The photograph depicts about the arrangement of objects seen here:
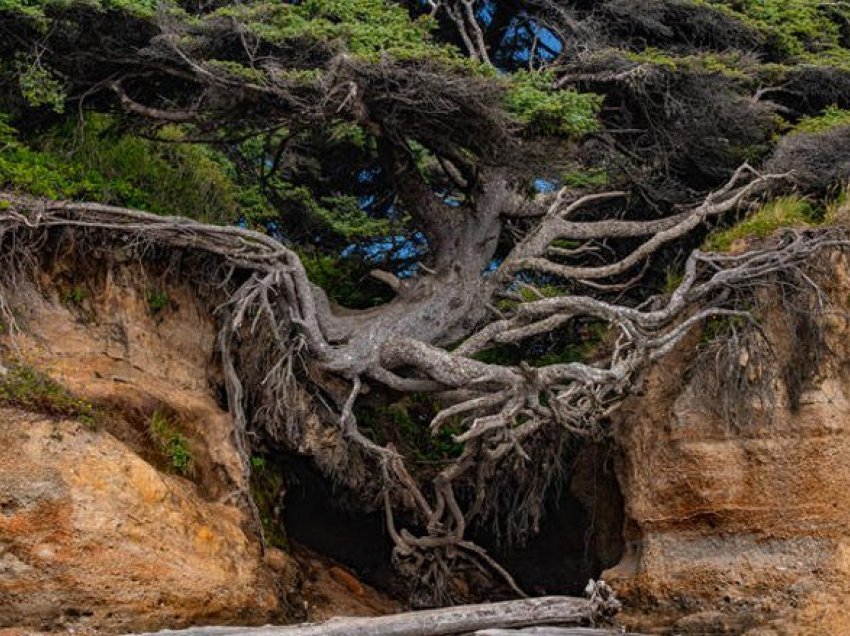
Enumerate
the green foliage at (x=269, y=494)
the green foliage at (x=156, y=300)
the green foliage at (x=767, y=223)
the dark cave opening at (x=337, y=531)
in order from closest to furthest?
the green foliage at (x=767, y=223) → the green foliage at (x=156, y=300) → the green foliage at (x=269, y=494) → the dark cave opening at (x=337, y=531)

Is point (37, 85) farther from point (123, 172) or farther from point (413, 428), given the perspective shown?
point (413, 428)

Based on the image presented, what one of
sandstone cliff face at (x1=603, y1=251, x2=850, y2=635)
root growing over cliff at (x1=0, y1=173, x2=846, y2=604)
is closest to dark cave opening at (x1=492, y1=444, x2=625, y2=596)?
root growing over cliff at (x1=0, y1=173, x2=846, y2=604)

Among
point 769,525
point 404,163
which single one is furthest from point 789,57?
point 769,525

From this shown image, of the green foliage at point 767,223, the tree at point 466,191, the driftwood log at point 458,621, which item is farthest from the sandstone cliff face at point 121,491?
the green foliage at point 767,223

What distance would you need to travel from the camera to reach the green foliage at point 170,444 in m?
10.3

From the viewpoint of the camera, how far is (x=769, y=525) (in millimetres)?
9898

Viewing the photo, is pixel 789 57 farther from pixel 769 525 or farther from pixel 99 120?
pixel 99 120

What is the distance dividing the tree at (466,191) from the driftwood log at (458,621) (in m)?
1.41

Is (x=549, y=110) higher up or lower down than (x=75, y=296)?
higher up

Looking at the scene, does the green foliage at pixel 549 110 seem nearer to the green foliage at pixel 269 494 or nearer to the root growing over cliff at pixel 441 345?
the root growing over cliff at pixel 441 345

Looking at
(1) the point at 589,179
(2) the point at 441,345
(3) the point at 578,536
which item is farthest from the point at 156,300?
(3) the point at 578,536

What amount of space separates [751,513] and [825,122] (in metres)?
5.05

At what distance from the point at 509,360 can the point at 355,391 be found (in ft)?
10.2

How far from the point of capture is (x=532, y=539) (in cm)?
1349
